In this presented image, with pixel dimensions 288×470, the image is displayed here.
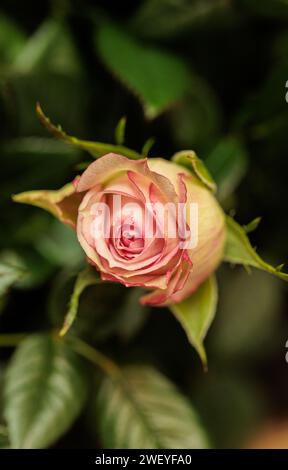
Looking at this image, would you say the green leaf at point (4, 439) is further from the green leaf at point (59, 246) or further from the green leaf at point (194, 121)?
the green leaf at point (194, 121)

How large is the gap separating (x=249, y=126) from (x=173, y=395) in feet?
0.86

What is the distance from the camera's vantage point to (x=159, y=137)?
657mm

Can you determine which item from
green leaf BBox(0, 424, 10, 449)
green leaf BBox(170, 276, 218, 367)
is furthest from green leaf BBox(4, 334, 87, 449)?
green leaf BBox(170, 276, 218, 367)

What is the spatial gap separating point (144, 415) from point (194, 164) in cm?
24

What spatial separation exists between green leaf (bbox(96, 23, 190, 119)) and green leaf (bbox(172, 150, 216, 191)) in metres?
0.09

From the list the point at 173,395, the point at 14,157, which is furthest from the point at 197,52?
the point at 173,395

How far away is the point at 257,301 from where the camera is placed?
0.75 metres

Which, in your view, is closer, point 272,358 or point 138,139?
point 138,139

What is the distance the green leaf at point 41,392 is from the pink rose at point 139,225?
0.53ft

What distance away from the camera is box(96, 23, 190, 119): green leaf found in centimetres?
58

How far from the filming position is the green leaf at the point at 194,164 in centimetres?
46

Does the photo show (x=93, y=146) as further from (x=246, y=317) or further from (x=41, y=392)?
(x=246, y=317)

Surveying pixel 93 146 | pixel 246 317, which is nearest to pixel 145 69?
pixel 93 146

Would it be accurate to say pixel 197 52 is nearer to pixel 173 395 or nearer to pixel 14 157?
pixel 14 157
